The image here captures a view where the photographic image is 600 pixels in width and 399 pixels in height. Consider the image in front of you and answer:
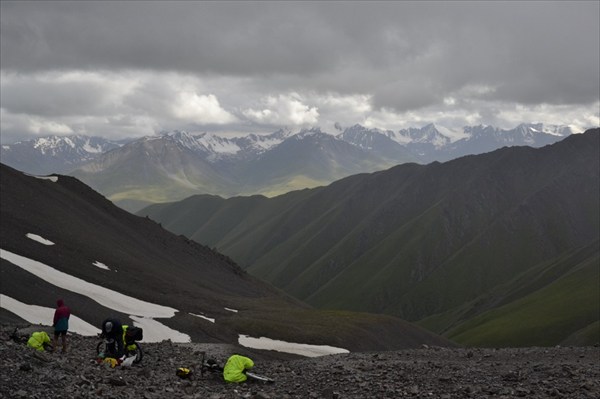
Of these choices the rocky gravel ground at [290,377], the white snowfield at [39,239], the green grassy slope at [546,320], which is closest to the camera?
the rocky gravel ground at [290,377]

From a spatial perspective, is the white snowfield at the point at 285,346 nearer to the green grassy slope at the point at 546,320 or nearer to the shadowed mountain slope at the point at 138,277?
the shadowed mountain slope at the point at 138,277

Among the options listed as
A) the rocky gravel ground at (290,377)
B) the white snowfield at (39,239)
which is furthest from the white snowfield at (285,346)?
the white snowfield at (39,239)

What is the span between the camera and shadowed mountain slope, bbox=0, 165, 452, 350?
234ft

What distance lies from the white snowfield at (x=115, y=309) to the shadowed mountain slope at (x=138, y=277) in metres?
1.47

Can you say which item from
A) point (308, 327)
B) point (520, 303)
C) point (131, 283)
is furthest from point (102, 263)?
point (520, 303)

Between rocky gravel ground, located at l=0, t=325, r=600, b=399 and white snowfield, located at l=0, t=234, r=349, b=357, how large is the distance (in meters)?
27.3

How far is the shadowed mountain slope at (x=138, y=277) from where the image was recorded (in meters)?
71.2

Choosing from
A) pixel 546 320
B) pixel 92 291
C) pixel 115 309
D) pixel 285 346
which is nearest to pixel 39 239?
pixel 92 291

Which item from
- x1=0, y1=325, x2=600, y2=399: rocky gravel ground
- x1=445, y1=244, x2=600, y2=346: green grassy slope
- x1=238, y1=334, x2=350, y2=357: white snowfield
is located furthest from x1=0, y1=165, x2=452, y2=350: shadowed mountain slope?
x1=445, y1=244, x2=600, y2=346: green grassy slope

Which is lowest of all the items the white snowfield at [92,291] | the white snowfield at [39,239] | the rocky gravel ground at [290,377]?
the rocky gravel ground at [290,377]

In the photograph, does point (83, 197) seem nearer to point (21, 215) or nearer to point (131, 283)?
point (21, 215)

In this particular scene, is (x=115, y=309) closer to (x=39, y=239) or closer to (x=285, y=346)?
(x=285, y=346)

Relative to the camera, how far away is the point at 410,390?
2555cm

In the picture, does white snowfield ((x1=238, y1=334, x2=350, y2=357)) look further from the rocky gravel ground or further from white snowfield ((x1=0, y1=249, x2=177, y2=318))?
the rocky gravel ground
